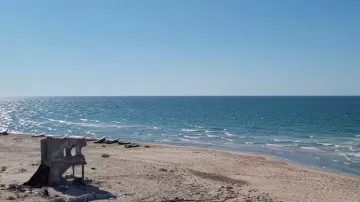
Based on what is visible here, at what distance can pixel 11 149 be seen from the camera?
34.7 m

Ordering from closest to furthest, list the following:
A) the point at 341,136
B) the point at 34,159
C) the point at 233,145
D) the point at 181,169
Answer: the point at 181,169 < the point at 34,159 < the point at 233,145 < the point at 341,136

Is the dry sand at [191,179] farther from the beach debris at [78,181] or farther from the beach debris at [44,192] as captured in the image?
the beach debris at [78,181]

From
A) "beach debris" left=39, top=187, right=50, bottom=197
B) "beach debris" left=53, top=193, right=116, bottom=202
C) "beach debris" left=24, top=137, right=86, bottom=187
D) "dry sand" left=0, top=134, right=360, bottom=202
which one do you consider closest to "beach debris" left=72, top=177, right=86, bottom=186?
"dry sand" left=0, top=134, right=360, bottom=202

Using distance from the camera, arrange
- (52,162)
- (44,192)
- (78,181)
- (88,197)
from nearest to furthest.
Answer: (88,197) < (44,192) < (52,162) < (78,181)

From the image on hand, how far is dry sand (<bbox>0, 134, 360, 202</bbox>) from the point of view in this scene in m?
18.3

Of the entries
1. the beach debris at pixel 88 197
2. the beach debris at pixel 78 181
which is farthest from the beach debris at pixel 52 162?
the beach debris at pixel 88 197

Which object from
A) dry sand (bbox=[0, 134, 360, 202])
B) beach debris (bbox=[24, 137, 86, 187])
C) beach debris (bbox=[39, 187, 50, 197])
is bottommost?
dry sand (bbox=[0, 134, 360, 202])

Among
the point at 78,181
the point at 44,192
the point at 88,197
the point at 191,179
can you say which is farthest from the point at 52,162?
the point at 191,179

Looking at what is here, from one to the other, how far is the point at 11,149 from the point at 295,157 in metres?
23.7

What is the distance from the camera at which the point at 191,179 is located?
22469mm

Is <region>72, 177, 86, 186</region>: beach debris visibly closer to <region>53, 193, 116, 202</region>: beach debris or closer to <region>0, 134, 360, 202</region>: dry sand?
<region>0, 134, 360, 202</region>: dry sand

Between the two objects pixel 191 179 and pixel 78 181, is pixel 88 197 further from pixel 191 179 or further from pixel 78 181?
pixel 191 179

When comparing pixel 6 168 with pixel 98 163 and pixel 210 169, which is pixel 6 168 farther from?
pixel 210 169

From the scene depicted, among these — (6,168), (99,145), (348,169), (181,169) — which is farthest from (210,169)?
(99,145)
